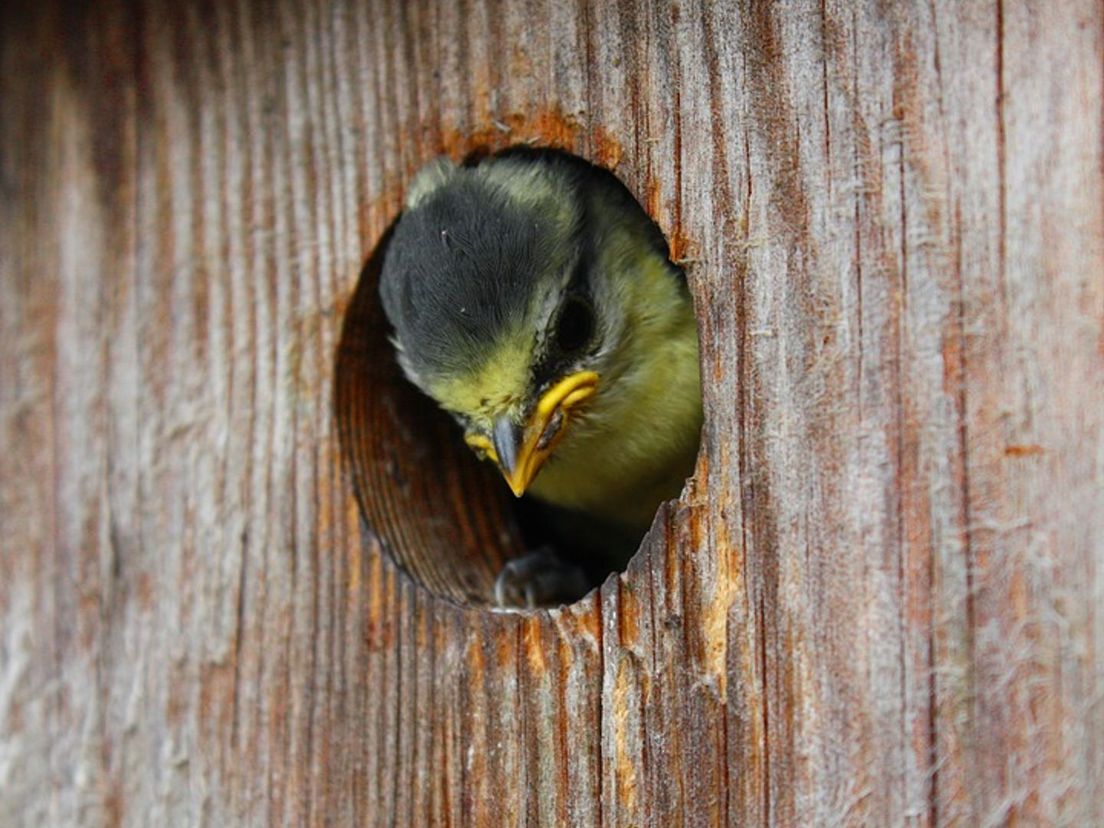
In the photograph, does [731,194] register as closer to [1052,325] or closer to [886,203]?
[886,203]

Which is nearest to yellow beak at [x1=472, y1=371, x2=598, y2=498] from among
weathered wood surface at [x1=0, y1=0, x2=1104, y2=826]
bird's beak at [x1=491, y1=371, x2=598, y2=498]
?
bird's beak at [x1=491, y1=371, x2=598, y2=498]

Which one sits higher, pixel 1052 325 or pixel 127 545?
pixel 1052 325

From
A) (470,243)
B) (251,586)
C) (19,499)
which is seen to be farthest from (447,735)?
(19,499)

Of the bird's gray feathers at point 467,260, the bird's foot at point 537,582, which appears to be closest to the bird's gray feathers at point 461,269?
the bird's gray feathers at point 467,260

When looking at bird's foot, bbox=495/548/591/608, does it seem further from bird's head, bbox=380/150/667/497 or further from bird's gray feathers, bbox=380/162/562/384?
bird's gray feathers, bbox=380/162/562/384

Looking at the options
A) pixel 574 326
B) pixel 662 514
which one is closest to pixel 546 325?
pixel 574 326

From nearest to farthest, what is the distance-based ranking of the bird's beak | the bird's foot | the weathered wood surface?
the weathered wood surface → the bird's beak → the bird's foot

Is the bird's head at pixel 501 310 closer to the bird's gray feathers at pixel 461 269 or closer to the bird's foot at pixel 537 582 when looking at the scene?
the bird's gray feathers at pixel 461 269

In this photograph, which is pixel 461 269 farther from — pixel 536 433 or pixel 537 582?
pixel 537 582

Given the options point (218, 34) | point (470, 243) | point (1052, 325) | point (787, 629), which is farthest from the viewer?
point (218, 34)
